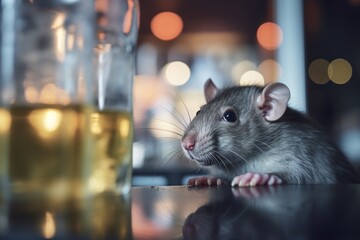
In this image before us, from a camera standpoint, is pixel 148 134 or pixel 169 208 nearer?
pixel 169 208

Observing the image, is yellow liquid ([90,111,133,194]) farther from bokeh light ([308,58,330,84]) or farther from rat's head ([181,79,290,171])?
bokeh light ([308,58,330,84])

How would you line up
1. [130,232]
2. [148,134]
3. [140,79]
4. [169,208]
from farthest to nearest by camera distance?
[140,79] → [148,134] → [169,208] → [130,232]

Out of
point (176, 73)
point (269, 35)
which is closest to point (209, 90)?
point (269, 35)

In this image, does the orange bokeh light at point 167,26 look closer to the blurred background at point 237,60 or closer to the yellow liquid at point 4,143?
the blurred background at point 237,60

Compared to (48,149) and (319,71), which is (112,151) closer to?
(48,149)

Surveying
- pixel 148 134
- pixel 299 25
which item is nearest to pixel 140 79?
pixel 148 134

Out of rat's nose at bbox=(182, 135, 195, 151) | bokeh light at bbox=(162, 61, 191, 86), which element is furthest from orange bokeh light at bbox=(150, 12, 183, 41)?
rat's nose at bbox=(182, 135, 195, 151)

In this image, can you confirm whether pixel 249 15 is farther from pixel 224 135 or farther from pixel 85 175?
pixel 85 175

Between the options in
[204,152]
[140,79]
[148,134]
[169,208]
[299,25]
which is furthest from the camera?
[140,79]
